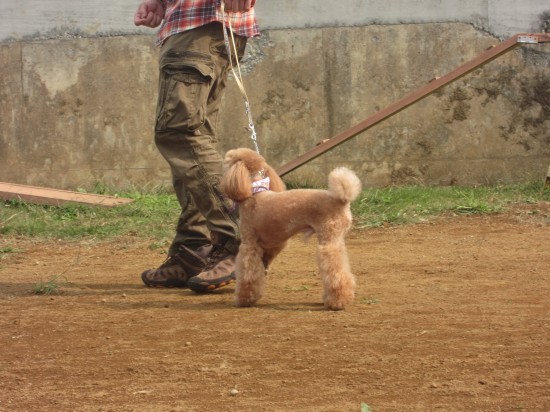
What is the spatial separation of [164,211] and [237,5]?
3.53 meters

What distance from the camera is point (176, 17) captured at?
466cm

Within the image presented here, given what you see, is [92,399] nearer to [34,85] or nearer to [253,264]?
[253,264]

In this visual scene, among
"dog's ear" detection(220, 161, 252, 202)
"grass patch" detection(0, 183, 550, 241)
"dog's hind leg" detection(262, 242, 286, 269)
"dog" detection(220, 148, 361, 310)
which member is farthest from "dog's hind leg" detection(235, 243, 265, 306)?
"grass patch" detection(0, 183, 550, 241)

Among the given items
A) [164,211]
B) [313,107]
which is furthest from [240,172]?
[313,107]

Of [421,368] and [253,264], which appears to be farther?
[253,264]

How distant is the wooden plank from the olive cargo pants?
3331 millimetres

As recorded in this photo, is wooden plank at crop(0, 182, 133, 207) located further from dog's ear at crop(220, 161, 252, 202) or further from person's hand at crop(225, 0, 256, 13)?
dog's ear at crop(220, 161, 252, 202)

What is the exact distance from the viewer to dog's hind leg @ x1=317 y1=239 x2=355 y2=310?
4.03 m

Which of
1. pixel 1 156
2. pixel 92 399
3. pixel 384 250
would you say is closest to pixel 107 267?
pixel 384 250

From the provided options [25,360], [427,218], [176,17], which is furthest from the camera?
[427,218]

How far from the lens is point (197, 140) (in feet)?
15.4

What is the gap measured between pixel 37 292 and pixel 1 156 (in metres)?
4.49

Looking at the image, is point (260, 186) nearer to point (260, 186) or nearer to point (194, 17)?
point (260, 186)

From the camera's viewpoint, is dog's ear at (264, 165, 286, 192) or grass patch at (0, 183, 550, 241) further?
grass patch at (0, 183, 550, 241)
